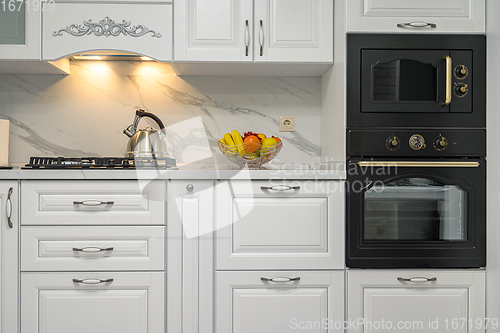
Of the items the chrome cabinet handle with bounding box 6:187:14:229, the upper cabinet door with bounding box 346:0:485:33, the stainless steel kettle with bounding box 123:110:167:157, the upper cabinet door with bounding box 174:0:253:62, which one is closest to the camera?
the chrome cabinet handle with bounding box 6:187:14:229

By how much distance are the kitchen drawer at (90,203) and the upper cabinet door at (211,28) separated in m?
0.66

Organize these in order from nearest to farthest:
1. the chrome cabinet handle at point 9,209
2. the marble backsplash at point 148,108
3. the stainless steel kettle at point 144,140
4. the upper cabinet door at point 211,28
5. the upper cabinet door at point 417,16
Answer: the chrome cabinet handle at point 9,209 < the upper cabinet door at point 417,16 < the upper cabinet door at point 211,28 < the stainless steel kettle at point 144,140 < the marble backsplash at point 148,108

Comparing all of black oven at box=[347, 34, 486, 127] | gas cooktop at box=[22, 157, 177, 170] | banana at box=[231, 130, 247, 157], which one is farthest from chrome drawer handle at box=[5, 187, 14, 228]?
black oven at box=[347, 34, 486, 127]

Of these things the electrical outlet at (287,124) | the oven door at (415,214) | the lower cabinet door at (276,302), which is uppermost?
the electrical outlet at (287,124)

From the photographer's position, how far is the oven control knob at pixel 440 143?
4.97 feet

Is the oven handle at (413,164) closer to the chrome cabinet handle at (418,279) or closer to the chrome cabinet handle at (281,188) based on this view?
the chrome cabinet handle at (281,188)

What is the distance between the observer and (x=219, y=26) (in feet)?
5.45

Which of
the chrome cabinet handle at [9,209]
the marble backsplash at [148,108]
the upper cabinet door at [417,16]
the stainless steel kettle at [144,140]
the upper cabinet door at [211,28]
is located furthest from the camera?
the marble backsplash at [148,108]

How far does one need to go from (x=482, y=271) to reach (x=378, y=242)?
0.46 metres

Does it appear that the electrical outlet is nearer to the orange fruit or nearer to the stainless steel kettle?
the orange fruit

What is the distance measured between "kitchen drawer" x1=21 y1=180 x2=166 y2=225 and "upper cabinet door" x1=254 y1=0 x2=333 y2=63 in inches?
33.0

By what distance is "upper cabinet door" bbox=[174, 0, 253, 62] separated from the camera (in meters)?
1.65

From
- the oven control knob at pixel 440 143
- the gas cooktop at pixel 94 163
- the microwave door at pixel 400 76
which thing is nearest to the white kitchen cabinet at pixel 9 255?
the gas cooktop at pixel 94 163
